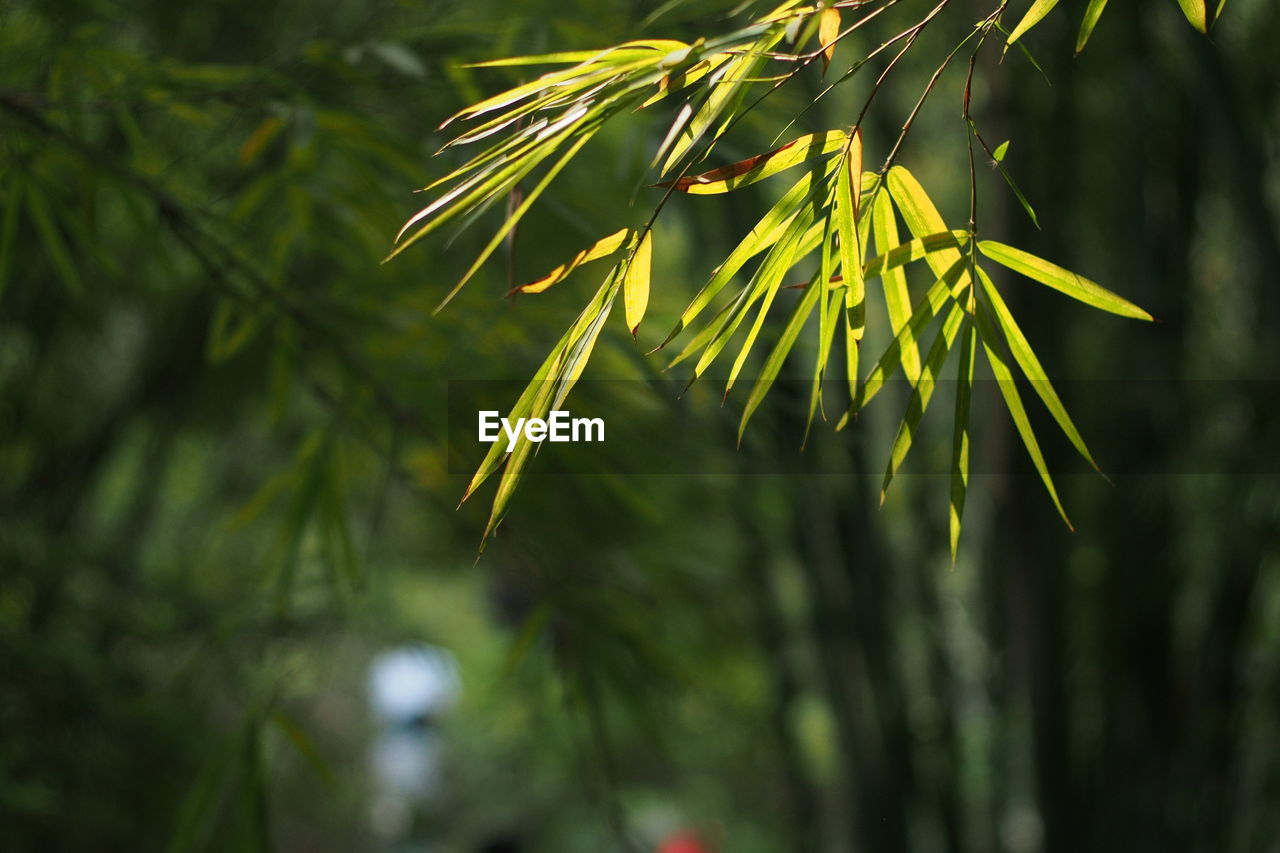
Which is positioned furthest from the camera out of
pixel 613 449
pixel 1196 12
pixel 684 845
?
pixel 684 845

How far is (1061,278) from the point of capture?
43cm

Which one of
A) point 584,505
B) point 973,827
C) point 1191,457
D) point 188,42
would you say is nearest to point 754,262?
point 584,505

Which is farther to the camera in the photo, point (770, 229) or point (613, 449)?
point (613, 449)

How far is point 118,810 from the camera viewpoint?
1.52 m

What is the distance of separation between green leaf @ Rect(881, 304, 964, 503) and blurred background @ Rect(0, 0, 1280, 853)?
0.27 m

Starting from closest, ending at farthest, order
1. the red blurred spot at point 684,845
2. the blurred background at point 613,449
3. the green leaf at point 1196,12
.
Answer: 1. the green leaf at point 1196,12
2. the blurred background at point 613,449
3. the red blurred spot at point 684,845

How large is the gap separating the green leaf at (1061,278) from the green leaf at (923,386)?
0.09 ft

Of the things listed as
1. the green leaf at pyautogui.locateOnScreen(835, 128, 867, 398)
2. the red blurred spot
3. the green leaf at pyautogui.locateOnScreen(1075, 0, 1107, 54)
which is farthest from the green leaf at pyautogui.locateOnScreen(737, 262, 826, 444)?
the red blurred spot

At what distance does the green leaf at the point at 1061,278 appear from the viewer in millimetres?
406

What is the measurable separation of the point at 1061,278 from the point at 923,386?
2.7 inches

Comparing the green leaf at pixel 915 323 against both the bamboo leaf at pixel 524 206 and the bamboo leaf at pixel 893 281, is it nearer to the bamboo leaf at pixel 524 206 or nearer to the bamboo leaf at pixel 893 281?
the bamboo leaf at pixel 893 281

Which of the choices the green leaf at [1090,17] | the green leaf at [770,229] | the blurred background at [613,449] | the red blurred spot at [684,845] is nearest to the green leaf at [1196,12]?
the green leaf at [1090,17]

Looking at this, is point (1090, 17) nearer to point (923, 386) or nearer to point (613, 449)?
point (923, 386)

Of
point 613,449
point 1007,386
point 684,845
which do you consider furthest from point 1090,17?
point 684,845
